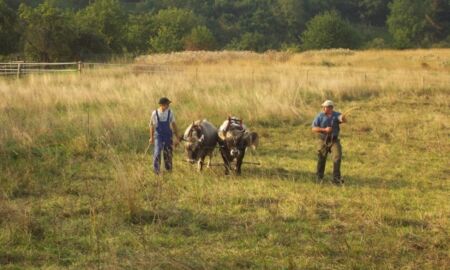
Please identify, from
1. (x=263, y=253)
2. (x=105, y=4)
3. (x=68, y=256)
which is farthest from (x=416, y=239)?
(x=105, y=4)

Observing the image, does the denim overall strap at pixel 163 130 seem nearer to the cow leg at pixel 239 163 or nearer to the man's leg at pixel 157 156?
the man's leg at pixel 157 156

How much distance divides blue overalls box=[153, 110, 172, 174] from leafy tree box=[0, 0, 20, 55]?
33.0 m

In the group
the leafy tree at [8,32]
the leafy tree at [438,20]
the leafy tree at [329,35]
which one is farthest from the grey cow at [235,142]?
the leafy tree at [438,20]

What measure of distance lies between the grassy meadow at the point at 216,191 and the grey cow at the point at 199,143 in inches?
10.8

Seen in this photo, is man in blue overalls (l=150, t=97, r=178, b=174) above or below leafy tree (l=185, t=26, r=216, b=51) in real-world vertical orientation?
below

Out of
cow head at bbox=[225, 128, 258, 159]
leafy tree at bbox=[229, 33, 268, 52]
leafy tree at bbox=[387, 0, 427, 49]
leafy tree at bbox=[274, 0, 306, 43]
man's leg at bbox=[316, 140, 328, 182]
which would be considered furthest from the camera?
leafy tree at bbox=[274, 0, 306, 43]

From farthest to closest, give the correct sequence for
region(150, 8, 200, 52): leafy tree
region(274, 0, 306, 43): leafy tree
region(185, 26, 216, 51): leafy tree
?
region(274, 0, 306, 43): leafy tree → region(185, 26, 216, 51): leafy tree → region(150, 8, 200, 52): leafy tree

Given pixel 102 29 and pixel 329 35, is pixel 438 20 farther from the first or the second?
pixel 102 29

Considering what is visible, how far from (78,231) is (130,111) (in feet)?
29.3

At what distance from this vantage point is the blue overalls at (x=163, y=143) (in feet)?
31.8

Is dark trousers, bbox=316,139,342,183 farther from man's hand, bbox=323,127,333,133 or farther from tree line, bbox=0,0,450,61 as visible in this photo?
tree line, bbox=0,0,450,61

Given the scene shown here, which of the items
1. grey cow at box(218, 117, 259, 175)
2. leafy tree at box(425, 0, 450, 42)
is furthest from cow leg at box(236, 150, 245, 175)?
leafy tree at box(425, 0, 450, 42)

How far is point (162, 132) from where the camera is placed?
977cm

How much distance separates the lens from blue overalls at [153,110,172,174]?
31.8 feet
